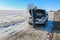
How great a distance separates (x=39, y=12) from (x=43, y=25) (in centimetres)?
414

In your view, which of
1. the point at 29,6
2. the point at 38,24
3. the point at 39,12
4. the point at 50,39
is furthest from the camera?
the point at 39,12

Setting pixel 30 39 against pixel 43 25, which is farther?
pixel 43 25

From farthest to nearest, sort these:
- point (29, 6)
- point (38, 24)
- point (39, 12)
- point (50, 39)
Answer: point (39, 12), point (29, 6), point (38, 24), point (50, 39)

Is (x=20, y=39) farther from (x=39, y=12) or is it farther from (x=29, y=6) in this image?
(x=39, y=12)

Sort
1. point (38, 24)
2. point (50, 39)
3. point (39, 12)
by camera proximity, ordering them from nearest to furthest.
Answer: point (50, 39)
point (38, 24)
point (39, 12)

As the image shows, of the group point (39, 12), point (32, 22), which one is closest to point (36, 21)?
point (32, 22)

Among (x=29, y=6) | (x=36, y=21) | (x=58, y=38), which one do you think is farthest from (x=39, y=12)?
(x=58, y=38)

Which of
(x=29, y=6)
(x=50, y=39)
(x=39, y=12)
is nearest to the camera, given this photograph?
(x=50, y=39)

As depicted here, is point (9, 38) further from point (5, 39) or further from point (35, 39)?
point (35, 39)

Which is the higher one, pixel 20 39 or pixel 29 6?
pixel 29 6

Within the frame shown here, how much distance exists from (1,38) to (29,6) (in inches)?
295

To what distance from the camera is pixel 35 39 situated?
8953mm

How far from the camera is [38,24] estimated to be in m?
14.1

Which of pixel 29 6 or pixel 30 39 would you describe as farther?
pixel 29 6
